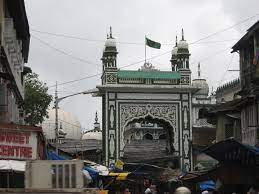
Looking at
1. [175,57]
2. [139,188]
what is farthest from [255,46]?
[175,57]

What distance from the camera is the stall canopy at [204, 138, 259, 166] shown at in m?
18.5

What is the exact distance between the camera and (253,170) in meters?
20.2

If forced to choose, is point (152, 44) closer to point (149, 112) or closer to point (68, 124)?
point (149, 112)

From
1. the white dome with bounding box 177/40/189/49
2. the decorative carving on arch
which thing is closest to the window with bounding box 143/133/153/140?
the white dome with bounding box 177/40/189/49

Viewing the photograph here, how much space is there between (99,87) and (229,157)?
35304 mm

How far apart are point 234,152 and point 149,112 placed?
122 ft

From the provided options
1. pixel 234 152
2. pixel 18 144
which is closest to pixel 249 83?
pixel 234 152

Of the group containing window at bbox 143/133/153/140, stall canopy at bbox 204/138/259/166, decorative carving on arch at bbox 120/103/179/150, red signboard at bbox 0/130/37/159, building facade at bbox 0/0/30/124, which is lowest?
window at bbox 143/133/153/140

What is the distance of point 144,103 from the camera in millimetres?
56531

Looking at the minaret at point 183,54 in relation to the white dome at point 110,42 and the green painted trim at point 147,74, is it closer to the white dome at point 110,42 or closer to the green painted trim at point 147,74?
the green painted trim at point 147,74

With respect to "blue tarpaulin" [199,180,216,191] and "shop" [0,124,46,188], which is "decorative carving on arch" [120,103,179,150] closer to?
"blue tarpaulin" [199,180,216,191]

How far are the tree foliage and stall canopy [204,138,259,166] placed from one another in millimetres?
24699

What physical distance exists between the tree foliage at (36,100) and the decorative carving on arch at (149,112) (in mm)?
11091

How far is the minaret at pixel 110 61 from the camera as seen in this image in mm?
→ 56031
